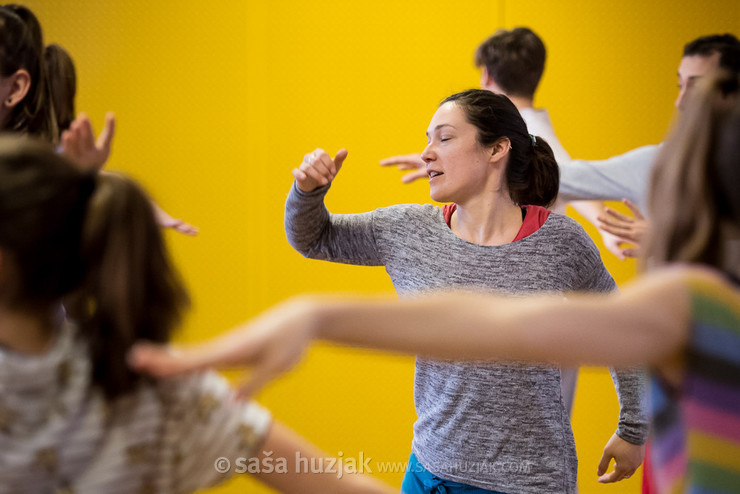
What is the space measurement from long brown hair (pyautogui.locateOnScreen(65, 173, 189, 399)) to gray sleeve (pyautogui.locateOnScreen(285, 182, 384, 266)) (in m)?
0.93

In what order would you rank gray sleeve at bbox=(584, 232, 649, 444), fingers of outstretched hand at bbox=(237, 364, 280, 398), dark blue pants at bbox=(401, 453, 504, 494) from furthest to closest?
1. gray sleeve at bbox=(584, 232, 649, 444)
2. dark blue pants at bbox=(401, 453, 504, 494)
3. fingers of outstretched hand at bbox=(237, 364, 280, 398)

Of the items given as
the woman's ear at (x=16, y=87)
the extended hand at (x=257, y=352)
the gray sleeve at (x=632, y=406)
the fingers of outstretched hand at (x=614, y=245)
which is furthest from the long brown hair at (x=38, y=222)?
the fingers of outstretched hand at (x=614, y=245)

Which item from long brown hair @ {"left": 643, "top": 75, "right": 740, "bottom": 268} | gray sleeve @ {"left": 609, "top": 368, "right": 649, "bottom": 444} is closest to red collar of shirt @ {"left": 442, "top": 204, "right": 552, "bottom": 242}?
gray sleeve @ {"left": 609, "top": 368, "right": 649, "bottom": 444}

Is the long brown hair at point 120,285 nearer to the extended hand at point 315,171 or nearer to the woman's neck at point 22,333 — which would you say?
the woman's neck at point 22,333

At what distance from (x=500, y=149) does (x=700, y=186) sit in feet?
3.72

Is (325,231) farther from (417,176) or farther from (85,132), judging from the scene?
(85,132)

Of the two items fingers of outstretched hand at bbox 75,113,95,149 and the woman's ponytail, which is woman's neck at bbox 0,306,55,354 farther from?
the woman's ponytail

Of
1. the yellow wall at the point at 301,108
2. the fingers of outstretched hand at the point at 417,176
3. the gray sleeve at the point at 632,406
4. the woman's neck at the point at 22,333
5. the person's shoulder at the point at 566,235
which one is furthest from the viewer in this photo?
the yellow wall at the point at 301,108

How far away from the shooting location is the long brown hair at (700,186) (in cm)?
77

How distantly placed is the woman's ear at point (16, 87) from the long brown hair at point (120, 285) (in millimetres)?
858

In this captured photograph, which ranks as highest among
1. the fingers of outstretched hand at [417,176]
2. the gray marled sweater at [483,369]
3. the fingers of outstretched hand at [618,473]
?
the fingers of outstretched hand at [417,176]

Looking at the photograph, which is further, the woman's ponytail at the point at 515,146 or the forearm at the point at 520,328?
the woman's ponytail at the point at 515,146

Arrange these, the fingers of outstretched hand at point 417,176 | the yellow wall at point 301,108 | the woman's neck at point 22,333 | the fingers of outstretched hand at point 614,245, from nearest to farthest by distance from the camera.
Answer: the woman's neck at point 22,333 → the fingers of outstretched hand at point 417,176 → the fingers of outstretched hand at point 614,245 → the yellow wall at point 301,108

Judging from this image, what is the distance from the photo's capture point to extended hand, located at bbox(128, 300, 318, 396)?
65 cm
